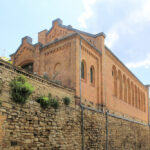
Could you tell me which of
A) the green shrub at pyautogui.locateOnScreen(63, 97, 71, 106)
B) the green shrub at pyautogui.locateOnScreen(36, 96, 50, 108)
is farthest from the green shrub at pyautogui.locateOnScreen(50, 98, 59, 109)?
the green shrub at pyautogui.locateOnScreen(63, 97, 71, 106)

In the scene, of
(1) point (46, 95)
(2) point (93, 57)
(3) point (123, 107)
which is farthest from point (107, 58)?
(1) point (46, 95)

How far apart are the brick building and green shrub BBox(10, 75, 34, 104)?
4.52 meters

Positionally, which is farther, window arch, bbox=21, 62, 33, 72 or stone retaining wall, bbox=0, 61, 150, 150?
window arch, bbox=21, 62, 33, 72

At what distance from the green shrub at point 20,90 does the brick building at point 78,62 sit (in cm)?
452

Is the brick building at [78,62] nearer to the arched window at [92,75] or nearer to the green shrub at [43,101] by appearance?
the arched window at [92,75]

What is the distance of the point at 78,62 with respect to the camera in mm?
13672

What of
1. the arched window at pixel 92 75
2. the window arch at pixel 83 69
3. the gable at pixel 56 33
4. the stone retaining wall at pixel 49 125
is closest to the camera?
the stone retaining wall at pixel 49 125

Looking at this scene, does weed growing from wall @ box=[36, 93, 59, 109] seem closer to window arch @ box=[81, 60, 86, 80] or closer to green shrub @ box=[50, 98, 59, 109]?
green shrub @ box=[50, 98, 59, 109]

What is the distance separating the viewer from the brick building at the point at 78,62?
1389 cm

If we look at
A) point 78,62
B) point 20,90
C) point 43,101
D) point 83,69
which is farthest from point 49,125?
point 83,69

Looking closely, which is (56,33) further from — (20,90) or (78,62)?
(20,90)

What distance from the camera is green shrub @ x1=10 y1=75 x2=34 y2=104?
8470 millimetres

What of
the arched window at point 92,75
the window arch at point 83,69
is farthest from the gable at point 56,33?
the arched window at point 92,75

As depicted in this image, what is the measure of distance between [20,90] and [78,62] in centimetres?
582
